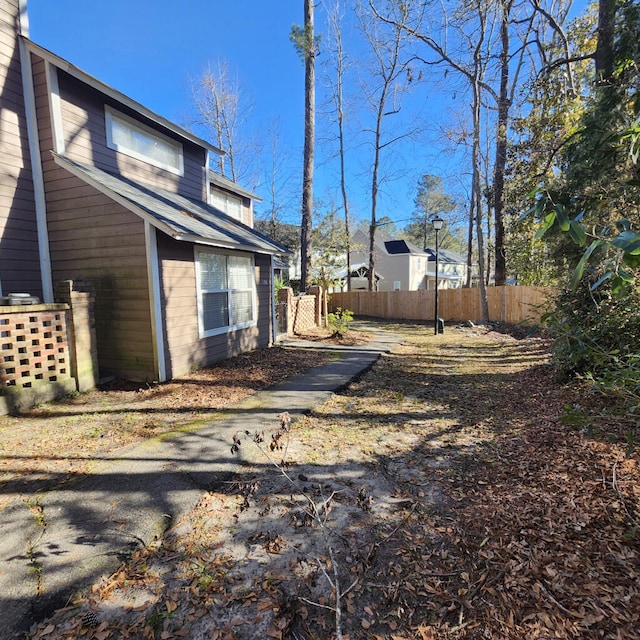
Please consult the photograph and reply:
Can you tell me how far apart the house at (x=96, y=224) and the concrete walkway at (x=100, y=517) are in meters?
2.53

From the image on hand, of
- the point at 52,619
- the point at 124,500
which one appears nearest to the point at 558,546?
the point at 52,619

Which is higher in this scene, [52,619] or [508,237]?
[508,237]

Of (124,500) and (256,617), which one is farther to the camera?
(124,500)

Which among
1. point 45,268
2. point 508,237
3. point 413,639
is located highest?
point 508,237

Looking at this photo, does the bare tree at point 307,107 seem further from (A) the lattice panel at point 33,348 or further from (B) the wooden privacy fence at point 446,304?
(A) the lattice panel at point 33,348

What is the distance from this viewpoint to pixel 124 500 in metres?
2.65

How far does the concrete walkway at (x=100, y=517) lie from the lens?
187 centimetres

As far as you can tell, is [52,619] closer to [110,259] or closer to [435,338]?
[110,259]

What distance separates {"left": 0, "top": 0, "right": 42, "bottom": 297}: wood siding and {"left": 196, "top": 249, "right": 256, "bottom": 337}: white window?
2702mm

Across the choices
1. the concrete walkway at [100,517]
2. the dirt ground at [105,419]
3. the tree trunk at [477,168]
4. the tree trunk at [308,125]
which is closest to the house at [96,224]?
the dirt ground at [105,419]

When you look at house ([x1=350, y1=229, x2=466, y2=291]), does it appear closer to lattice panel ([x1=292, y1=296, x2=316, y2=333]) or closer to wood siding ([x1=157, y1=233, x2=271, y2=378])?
lattice panel ([x1=292, y1=296, x2=316, y2=333])

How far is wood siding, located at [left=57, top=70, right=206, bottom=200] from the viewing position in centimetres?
580

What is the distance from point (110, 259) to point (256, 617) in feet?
18.2

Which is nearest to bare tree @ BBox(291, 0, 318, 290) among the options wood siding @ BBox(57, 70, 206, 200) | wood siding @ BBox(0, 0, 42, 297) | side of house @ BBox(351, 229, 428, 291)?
wood siding @ BBox(57, 70, 206, 200)
